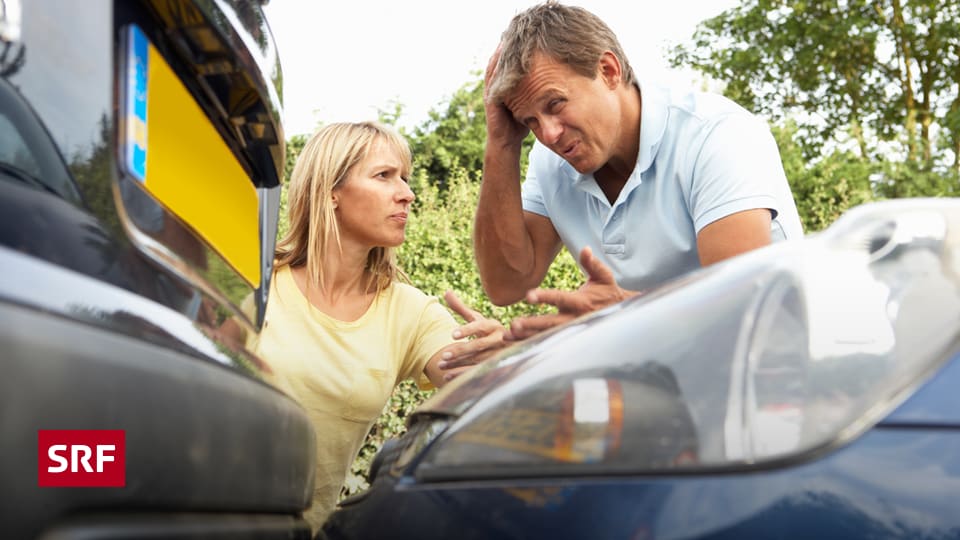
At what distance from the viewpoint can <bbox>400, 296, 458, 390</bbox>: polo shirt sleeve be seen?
3010 millimetres

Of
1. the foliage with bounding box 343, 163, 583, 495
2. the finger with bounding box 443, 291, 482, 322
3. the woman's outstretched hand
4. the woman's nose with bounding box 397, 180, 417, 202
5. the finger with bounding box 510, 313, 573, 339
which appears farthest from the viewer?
the foliage with bounding box 343, 163, 583, 495

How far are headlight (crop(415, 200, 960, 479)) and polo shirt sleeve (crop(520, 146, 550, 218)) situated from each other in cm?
189

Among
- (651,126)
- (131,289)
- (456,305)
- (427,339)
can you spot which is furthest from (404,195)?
(131,289)

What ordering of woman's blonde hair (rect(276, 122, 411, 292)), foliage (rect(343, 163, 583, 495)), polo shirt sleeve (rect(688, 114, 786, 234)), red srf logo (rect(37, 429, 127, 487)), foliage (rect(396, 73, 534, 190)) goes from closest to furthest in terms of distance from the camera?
red srf logo (rect(37, 429, 127, 487))
polo shirt sleeve (rect(688, 114, 786, 234))
woman's blonde hair (rect(276, 122, 411, 292))
foliage (rect(343, 163, 583, 495))
foliage (rect(396, 73, 534, 190))

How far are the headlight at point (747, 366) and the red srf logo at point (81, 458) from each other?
0.39m

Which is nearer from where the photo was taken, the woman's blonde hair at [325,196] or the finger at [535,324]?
the finger at [535,324]

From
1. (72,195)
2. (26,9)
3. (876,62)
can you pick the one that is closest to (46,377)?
(72,195)

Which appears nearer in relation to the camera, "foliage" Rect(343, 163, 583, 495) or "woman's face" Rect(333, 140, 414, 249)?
"woman's face" Rect(333, 140, 414, 249)

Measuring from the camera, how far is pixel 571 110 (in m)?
2.76

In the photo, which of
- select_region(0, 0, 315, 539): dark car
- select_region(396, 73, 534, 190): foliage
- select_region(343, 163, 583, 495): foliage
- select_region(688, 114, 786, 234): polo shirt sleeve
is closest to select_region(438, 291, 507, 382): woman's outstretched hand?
select_region(0, 0, 315, 539): dark car

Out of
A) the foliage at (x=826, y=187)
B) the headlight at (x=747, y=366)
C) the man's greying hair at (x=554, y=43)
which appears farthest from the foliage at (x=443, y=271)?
the headlight at (x=747, y=366)

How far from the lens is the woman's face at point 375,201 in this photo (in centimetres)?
323

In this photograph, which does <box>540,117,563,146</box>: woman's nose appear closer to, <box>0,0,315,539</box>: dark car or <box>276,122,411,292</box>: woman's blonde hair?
<box>276,122,411,292</box>: woman's blonde hair

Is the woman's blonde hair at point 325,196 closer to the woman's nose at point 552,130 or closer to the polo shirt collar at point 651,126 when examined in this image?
the woman's nose at point 552,130
